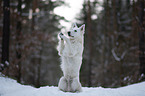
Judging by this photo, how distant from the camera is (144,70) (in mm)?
9430

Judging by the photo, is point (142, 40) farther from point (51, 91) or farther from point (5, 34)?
point (5, 34)

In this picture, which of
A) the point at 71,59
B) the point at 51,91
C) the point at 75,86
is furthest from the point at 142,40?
the point at 51,91

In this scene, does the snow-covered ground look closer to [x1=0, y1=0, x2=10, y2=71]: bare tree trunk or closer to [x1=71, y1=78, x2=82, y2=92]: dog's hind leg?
[x1=71, y1=78, x2=82, y2=92]: dog's hind leg

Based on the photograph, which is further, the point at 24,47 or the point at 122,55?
the point at 122,55

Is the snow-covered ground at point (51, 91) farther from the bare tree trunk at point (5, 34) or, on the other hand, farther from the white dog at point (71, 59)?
the bare tree trunk at point (5, 34)

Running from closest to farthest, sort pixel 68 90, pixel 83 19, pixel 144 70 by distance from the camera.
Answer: pixel 68 90 < pixel 144 70 < pixel 83 19

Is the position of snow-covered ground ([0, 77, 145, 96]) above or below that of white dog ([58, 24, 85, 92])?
below

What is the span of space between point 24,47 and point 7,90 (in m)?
6.67

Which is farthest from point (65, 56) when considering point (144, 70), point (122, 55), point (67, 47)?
point (122, 55)

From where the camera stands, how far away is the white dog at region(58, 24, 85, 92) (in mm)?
5156

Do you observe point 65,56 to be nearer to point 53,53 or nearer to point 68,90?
point 68,90

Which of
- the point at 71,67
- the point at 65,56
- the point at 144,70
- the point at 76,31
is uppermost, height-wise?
the point at 76,31

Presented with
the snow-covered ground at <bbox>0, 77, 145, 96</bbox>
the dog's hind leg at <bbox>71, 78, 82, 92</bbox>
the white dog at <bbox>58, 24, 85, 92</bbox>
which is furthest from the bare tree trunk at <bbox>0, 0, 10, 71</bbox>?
the dog's hind leg at <bbox>71, 78, 82, 92</bbox>

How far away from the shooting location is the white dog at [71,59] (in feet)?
16.9
